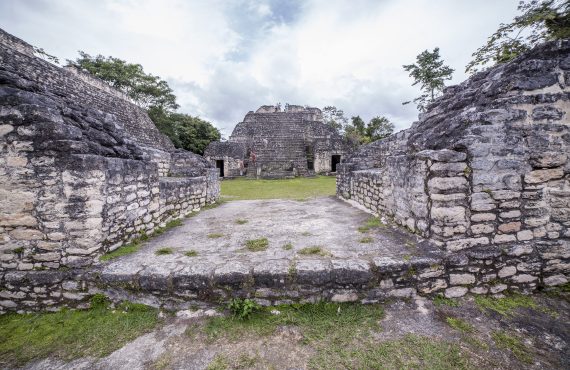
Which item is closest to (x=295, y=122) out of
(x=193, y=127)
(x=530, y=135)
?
(x=193, y=127)

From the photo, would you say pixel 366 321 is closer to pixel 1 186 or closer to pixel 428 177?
pixel 428 177

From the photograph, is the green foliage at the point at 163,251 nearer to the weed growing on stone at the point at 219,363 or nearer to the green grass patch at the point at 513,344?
the weed growing on stone at the point at 219,363

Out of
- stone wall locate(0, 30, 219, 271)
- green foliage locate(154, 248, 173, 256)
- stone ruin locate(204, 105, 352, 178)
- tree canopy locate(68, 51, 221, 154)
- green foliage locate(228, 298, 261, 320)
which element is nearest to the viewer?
green foliage locate(228, 298, 261, 320)

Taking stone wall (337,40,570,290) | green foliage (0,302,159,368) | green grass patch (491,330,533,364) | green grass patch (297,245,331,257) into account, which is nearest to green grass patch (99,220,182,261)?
green foliage (0,302,159,368)

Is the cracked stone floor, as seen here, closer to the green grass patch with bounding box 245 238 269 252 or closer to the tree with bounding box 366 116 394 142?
the green grass patch with bounding box 245 238 269 252

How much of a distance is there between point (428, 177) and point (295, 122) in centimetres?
2587

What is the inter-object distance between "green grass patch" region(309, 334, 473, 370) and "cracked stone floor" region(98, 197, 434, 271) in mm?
1033

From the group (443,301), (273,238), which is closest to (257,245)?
(273,238)

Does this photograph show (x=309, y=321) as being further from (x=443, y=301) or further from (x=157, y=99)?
(x=157, y=99)

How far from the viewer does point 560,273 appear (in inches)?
117

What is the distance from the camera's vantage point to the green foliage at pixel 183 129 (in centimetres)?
2881

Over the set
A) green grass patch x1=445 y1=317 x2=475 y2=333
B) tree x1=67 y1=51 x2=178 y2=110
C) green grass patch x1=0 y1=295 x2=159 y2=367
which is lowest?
green grass patch x1=0 y1=295 x2=159 y2=367

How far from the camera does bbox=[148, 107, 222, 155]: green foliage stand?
28812 mm

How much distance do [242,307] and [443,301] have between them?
2.32 meters
